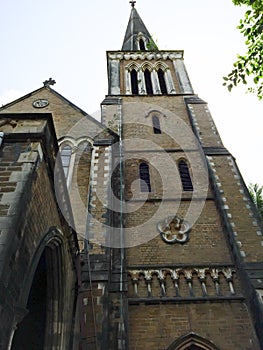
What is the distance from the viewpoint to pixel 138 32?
88.8ft

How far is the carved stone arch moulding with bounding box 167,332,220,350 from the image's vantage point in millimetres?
7633

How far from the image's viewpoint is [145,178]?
12617 millimetres

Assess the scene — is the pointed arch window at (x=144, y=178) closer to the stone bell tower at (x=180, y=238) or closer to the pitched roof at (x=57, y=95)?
the stone bell tower at (x=180, y=238)

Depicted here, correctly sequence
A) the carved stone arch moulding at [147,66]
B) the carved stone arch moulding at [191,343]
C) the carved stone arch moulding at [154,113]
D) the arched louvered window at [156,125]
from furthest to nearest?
the carved stone arch moulding at [147,66] → the carved stone arch moulding at [154,113] → the arched louvered window at [156,125] → the carved stone arch moulding at [191,343]

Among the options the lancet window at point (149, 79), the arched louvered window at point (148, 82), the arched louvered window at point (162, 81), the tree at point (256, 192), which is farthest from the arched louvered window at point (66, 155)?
the tree at point (256, 192)

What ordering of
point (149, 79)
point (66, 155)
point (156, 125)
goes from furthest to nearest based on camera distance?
1. point (149, 79)
2. point (156, 125)
3. point (66, 155)

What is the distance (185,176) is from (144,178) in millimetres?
1498

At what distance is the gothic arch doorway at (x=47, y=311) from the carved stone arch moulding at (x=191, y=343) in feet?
9.59

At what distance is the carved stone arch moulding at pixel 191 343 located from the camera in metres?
7.63

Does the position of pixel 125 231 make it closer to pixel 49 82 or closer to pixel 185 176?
pixel 185 176

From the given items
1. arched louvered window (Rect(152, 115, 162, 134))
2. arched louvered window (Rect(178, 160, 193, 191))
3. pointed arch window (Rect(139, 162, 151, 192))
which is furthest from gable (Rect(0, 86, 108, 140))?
arched louvered window (Rect(178, 160, 193, 191))

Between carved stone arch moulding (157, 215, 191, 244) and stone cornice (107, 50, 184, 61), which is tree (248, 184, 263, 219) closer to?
stone cornice (107, 50, 184, 61)

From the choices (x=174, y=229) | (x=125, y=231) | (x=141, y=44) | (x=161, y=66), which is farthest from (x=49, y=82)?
(x=141, y=44)

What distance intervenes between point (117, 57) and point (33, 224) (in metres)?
18.6
